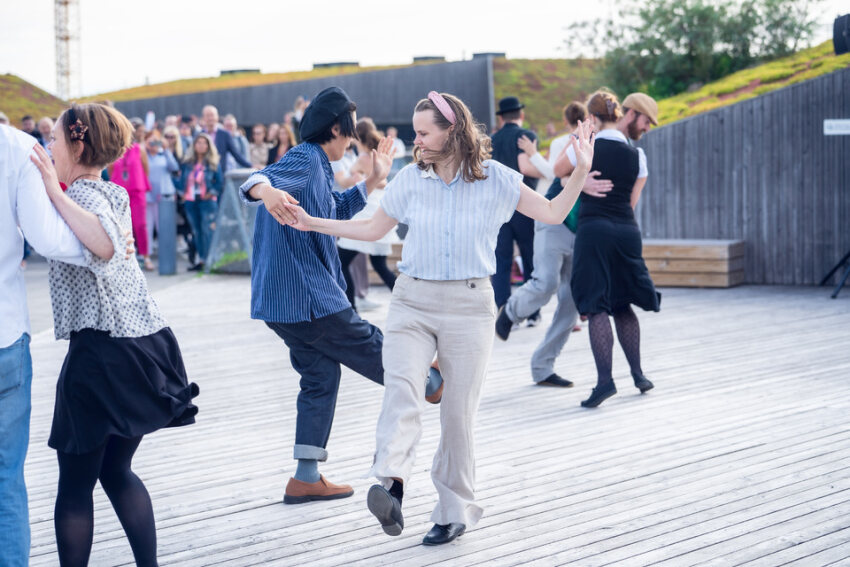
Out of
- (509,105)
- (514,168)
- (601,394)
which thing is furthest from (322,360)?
(509,105)

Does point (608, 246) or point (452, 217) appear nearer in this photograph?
point (452, 217)

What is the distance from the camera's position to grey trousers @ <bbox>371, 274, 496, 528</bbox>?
12.0 feet

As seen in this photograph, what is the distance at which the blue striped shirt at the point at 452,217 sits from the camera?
3.70m

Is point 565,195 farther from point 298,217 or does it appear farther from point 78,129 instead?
point 78,129

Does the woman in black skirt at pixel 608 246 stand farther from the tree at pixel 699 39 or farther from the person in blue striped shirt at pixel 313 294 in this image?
the tree at pixel 699 39

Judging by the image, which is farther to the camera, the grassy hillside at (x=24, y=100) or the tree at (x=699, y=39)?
the grassy hillside at (x=24, y=100)

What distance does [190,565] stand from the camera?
11.8 feet

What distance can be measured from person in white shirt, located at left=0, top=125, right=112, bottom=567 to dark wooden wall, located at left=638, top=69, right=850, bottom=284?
10.3 meters

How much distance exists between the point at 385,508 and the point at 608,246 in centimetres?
292

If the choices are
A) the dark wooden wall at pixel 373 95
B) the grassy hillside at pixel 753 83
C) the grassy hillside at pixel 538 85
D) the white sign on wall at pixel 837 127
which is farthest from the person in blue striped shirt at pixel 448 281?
the grassy hillside at pixel 538 85

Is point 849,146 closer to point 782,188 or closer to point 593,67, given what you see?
point 782,188

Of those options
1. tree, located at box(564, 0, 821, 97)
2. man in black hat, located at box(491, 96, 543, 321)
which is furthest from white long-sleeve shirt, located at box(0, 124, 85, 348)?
tree, located at box(564, 0, 821, 97)

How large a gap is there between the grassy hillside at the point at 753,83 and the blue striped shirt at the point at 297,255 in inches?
417

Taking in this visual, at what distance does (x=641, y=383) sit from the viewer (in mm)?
6242
